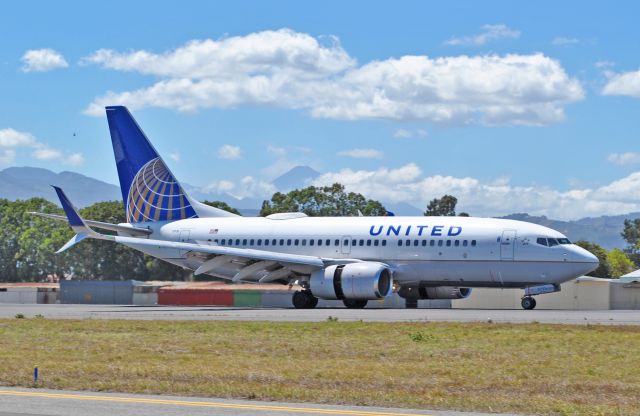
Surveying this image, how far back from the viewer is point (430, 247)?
160 feet

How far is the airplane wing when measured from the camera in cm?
4975

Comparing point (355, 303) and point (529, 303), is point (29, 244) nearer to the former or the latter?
point (355, 303)

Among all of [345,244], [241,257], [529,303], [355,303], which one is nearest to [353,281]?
[355,303]

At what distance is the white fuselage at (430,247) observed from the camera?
47.2m

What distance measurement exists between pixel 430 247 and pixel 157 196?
16471 millimetres

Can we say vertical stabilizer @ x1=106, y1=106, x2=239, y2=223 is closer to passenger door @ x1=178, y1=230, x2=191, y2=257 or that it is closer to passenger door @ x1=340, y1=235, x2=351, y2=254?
passenger door @ x1=178, y1=230, x2=191, y2=257

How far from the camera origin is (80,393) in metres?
17.7

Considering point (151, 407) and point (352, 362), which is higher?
point (352, 362)

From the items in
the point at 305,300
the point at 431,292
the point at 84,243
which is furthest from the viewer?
the point at 84,243

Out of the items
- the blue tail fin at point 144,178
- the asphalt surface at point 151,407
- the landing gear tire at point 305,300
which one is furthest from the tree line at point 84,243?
the asphalt surface at point 151,407

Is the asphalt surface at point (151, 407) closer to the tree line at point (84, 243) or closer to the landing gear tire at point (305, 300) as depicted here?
the landing gear tire at point (305, 300)

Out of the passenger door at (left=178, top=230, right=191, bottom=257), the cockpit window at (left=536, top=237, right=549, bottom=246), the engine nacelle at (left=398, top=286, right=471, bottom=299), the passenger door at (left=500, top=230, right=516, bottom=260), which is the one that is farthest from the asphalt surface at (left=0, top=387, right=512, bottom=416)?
the passenger door at (left=178, top=230, right=191, bottom=257)

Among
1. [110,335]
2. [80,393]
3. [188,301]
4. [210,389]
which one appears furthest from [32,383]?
[188,301]

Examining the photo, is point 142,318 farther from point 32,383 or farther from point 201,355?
point 32,383
